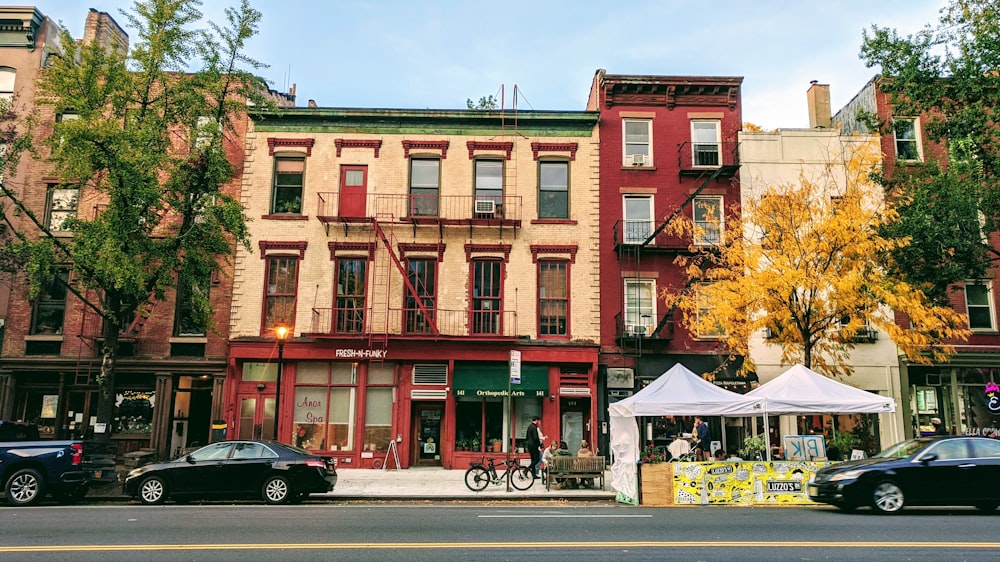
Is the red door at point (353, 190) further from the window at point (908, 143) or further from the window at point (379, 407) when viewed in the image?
the window at point (908, 143)

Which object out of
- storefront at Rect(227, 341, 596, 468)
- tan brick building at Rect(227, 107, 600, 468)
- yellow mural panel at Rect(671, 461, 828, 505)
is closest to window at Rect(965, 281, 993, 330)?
tan brick building at Rect(227, 107, 600, 468)

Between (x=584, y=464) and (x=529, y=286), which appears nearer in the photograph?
(x=584, y=464)

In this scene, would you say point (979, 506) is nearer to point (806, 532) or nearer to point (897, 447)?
point (897, 447)

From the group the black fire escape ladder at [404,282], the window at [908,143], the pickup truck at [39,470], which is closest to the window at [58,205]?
the black fire escape ladder at [404,282]

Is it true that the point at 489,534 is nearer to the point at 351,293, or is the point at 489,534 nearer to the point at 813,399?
the point at 813,399

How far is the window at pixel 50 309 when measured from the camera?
23.7 meters

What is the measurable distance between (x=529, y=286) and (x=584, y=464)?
25.5 ft

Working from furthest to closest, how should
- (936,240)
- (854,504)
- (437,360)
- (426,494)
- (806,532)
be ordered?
(437,360), (936,240), (426,494), (854,504), (806,532)

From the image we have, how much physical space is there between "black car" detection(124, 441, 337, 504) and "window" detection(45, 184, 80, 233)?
1308 centimetres

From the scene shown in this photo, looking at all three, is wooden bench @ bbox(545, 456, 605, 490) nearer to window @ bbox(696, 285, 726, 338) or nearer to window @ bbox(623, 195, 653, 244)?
window @ bbox(696, 285, 726, 338)

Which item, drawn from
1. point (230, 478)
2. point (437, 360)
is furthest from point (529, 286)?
point (230, 478)

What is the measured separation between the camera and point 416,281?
23922 millimetres

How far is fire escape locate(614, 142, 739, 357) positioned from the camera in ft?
76.9

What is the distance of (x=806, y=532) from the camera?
1054 cm
